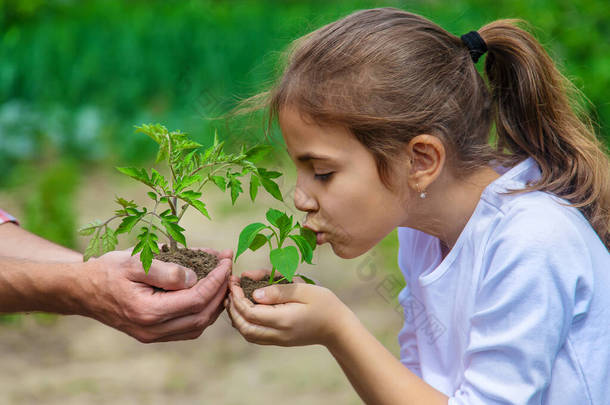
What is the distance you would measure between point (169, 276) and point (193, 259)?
0.15 meters

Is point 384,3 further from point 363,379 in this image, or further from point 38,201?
point 38,201

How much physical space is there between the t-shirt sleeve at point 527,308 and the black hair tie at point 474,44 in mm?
539

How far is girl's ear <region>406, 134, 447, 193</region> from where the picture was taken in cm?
177

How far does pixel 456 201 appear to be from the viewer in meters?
1.88

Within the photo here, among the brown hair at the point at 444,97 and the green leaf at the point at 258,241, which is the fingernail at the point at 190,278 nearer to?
the green leaf at the point at 258,241

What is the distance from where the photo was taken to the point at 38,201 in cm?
453

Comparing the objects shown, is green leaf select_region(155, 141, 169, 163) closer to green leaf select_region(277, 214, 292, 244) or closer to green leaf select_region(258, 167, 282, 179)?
green leaf select_region(258, 167, 282, 179)

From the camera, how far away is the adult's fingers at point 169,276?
177 cm

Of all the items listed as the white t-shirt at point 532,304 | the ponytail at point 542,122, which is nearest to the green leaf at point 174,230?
the white t-shirt at point 532,304

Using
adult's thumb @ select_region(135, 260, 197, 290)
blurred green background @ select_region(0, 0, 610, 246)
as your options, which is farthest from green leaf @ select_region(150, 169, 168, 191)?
blurred green background @ select_region(0, 0, 610, 246)

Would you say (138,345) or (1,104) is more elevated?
(1,104)

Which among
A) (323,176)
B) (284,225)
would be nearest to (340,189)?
(323,176)

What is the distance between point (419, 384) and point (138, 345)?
2.63 meters

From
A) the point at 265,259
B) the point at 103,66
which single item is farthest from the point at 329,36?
the point at 103,66
